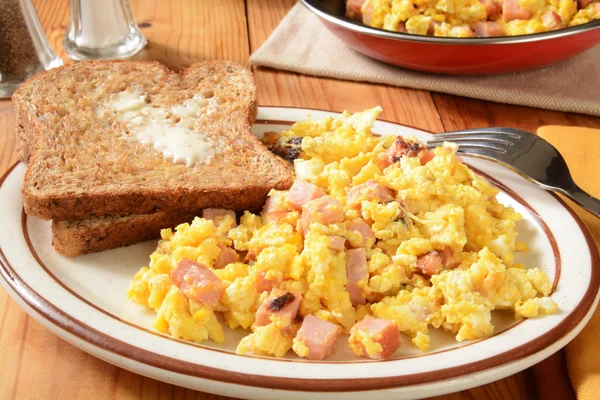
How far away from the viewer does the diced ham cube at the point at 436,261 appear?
1724 mm

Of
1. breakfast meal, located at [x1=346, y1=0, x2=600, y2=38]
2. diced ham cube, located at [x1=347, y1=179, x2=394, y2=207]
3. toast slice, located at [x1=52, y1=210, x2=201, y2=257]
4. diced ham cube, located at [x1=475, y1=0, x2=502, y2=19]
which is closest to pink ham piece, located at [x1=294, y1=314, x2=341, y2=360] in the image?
diced ham cube, located at [x1=347, y1=179, x2=394, y2=207]

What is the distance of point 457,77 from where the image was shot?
310cm

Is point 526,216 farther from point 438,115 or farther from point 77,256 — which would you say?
point 77,256

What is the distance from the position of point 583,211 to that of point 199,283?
1.31m

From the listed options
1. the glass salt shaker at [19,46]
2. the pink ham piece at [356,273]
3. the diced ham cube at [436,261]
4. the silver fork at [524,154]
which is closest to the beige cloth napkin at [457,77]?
the silver fork at [524,154]

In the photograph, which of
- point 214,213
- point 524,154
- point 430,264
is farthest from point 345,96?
point 430,264

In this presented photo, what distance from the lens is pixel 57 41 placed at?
3441mm

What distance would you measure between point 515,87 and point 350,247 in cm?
163

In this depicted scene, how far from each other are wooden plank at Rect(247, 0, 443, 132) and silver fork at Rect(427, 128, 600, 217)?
53 cm

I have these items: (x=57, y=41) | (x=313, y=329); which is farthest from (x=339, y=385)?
(x=57, y=41)

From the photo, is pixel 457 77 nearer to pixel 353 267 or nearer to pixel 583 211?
pixel 583 211

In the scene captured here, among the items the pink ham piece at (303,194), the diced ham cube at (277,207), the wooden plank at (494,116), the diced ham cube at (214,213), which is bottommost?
the wooden plank at (494,116)

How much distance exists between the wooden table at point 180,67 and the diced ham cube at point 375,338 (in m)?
0.23

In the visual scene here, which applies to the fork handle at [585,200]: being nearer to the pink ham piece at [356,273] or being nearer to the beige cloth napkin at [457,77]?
the pink ham piece at [356,273]
